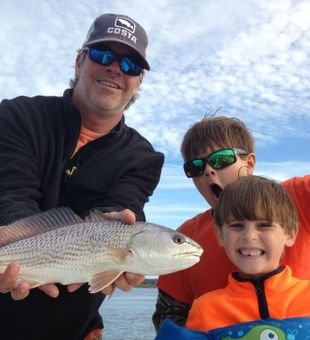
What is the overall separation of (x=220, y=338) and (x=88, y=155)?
9.87 feet

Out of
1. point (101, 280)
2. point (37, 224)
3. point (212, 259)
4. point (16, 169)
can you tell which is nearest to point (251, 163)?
point (212, 259)

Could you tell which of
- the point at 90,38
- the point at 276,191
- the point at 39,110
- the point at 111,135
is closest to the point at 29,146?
the point at 39,110

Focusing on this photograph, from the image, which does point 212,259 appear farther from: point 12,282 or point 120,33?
point 120,33

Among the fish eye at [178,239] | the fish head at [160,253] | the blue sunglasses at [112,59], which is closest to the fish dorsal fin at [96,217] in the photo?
the fish head at [160,253]

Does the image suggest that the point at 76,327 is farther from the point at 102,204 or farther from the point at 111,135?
the point at 111,135

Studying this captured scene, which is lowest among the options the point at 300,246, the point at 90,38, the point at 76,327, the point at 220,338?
the point at 76,327

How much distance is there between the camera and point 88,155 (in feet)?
21.1

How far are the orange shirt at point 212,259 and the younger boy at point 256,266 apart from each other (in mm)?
299

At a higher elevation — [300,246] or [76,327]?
[300,246]

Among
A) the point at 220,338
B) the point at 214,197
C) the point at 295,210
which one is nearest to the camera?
the point at 220,338

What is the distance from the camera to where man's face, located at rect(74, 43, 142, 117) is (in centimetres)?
640

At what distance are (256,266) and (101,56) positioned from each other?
332 cm

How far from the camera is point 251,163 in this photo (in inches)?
239

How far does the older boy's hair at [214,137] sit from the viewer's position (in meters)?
5.93
